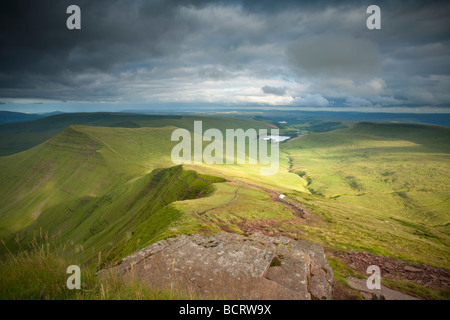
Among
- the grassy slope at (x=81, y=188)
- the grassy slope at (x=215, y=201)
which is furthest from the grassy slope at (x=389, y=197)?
the grassy slope at (x=81, y=188)

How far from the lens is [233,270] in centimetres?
1116

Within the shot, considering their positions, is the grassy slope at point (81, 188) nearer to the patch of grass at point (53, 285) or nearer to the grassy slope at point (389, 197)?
the grassy slope at point (389, 197)

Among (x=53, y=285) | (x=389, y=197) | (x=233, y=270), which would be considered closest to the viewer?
(x=53, y=285)

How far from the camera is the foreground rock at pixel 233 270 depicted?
9406mm

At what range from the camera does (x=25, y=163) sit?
585ft

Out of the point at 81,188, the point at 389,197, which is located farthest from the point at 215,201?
the point at 81,188

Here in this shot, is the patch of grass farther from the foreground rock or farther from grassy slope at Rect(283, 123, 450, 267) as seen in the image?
grassy slope at Rect(283, 123, 450, 267)

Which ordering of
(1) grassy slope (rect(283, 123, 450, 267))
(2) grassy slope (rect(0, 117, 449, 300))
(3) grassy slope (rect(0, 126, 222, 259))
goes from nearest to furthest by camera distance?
1. (2) grassy slope (rect(0, 117, 449, 300))
2. (1) grassy slope (rect(283, 123, 450, 267))
3. (3) grassy slope (rect(0, 126, 222, 259))

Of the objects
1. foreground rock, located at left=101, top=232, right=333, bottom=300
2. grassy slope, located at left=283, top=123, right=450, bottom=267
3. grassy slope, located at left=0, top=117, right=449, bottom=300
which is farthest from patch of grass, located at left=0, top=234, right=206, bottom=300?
grassy slope, located at left=283, top=123, right=450, bottom=267

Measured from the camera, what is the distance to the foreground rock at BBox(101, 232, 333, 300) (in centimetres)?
941

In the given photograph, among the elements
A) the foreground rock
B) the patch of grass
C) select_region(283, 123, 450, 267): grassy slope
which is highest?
the patch of grass

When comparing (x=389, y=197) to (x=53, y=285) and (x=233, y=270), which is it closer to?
(x=233, y=270)
